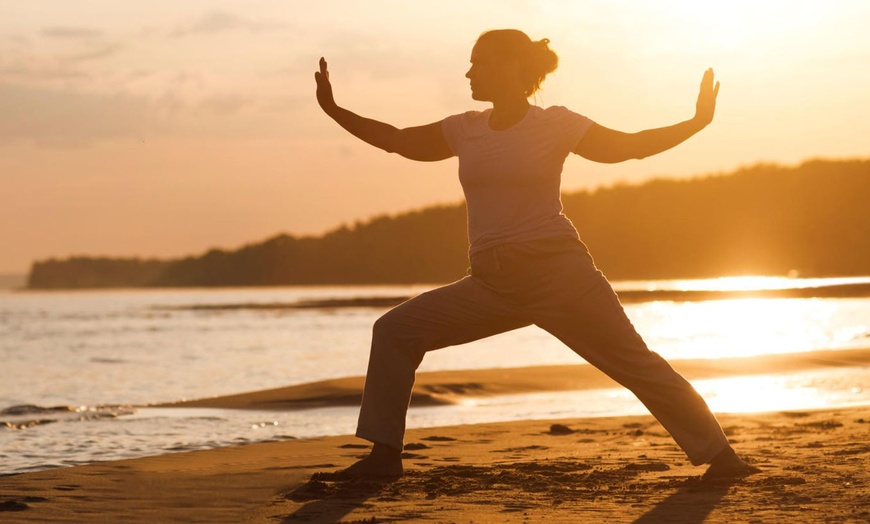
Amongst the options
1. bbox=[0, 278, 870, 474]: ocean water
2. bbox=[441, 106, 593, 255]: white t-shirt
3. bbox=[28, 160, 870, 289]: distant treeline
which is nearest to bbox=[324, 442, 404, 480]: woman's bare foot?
bbox=[441, 106, 593, 255]: white t-shirt

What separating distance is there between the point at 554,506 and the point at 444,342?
1115mm

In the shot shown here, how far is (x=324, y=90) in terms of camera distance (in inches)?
250

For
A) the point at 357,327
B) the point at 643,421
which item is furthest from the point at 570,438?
the point at 357,327

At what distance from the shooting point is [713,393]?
511 inches

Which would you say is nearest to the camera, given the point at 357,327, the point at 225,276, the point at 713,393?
the point at 713,393

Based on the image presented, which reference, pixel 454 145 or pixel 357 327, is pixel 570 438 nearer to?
pixel 454 145

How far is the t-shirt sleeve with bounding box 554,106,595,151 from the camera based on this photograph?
5957 mm

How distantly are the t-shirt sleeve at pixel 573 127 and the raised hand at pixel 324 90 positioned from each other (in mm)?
1204

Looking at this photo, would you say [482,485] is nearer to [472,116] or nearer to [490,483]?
[490,483]

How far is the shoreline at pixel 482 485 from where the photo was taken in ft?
17.7

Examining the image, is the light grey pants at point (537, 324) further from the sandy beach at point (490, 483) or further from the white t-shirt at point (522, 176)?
the sandy beach at point (490, 483)

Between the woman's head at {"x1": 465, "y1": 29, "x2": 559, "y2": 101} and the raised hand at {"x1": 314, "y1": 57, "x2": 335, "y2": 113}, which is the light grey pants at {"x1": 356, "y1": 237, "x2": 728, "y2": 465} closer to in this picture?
the woman's head at {"x1": 465, "y1": 29, "x2": 559, "y2": 101}

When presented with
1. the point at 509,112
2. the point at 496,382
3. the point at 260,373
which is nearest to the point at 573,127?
the point at 509,112

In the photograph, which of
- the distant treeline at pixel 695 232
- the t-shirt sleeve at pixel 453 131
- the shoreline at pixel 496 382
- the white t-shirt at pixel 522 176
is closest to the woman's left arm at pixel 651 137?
the white t-shirt at pixel 522 176
